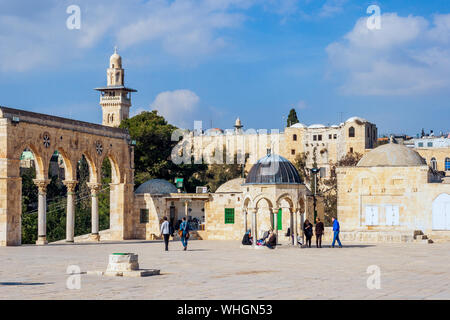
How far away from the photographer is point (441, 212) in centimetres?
3291

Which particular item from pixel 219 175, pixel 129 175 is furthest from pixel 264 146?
pixel 129 175

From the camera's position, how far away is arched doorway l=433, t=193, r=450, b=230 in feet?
108

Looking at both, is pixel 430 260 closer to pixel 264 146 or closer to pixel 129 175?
pixel 129 175

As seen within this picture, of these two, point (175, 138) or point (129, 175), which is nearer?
point (129, 175)

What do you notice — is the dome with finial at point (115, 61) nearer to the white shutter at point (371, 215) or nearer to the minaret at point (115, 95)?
the minaret at point (115, 95)

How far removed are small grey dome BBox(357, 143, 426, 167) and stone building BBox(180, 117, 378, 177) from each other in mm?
52887

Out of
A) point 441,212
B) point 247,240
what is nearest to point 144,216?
point 247,240

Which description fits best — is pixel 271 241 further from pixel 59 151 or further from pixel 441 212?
pixel 59 151

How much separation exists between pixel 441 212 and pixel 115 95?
6435 centimetres

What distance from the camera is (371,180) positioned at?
34.3 meters

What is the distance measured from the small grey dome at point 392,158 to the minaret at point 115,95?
189ft
